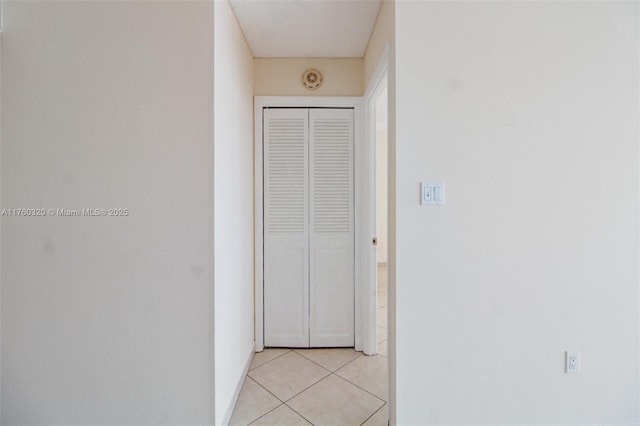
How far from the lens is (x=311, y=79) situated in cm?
242

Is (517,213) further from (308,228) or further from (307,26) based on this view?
(307,26)

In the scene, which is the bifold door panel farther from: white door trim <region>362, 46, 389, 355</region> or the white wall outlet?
the white wall outlet

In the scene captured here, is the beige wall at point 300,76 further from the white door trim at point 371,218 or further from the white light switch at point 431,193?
the white light switch at point 431,193

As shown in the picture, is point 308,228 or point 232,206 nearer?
point 232,206

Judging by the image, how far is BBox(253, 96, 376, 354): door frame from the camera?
238 centimetres

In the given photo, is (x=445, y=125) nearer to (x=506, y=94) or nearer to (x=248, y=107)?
(x=506, y=94)

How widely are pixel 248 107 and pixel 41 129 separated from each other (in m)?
1.22

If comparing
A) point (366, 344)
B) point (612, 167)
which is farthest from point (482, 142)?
point (366, 344)

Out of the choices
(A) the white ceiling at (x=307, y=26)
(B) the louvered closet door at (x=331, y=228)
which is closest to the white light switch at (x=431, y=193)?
(B) the louvered closet door at (x=331, y=228)

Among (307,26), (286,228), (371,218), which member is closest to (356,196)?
(371,218)

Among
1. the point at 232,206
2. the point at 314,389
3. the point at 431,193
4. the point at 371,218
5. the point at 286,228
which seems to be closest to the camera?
the point at 431,193

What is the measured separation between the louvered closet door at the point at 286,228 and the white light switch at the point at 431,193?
46.6 inches

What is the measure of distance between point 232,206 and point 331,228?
948 mm

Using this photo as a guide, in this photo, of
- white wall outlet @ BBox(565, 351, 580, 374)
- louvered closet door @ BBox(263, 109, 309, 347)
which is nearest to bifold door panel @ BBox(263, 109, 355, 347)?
louvered closet door @ BBox(263, 109, 309, 347)
